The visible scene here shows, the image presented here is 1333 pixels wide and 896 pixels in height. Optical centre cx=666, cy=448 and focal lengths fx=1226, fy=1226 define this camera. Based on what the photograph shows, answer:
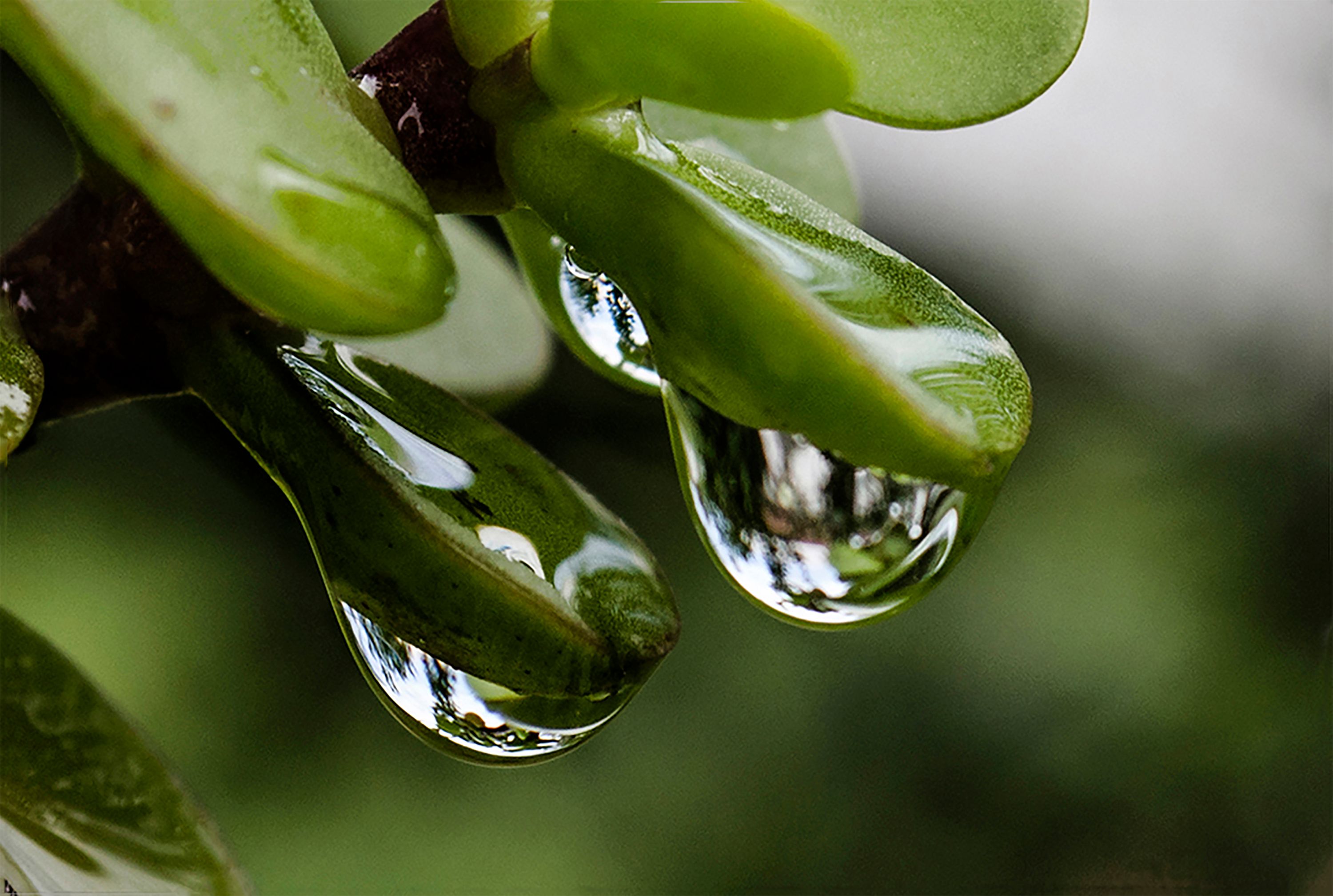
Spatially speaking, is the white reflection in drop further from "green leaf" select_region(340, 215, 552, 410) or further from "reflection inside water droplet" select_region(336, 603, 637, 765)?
"green leaf" select_region(340, 215, 552, 410)

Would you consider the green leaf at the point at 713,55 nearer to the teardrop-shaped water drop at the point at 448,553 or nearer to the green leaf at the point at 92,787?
the teardrop-shaped water drop at the point at 448,553

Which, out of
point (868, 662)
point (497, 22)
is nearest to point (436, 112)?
point (497, 22)

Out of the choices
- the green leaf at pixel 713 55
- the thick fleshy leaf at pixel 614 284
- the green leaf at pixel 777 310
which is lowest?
the thick fleshy leaf at pixel 614 284

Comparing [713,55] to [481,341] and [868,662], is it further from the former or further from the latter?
[868,662]

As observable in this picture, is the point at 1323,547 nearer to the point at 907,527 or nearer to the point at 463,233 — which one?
the point at 463,233

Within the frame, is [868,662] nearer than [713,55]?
No

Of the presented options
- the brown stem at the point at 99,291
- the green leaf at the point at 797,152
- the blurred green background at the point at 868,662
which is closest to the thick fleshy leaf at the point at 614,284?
the green leaf at the point at 797,152
